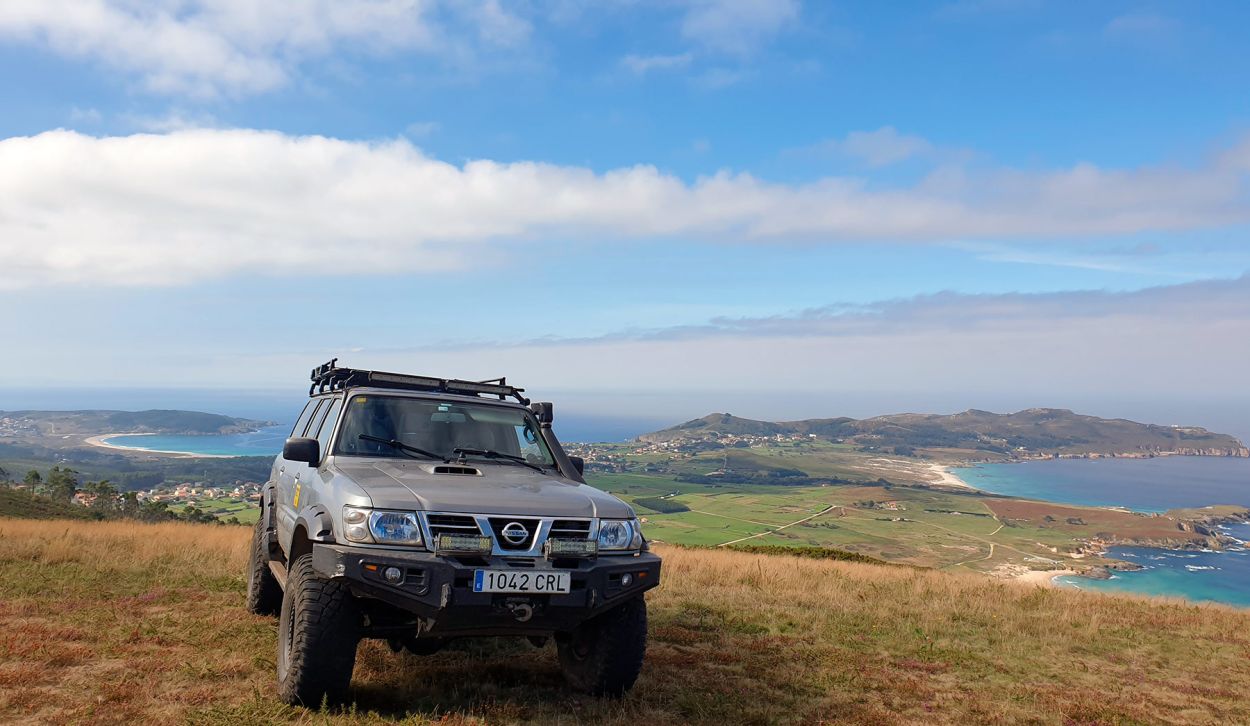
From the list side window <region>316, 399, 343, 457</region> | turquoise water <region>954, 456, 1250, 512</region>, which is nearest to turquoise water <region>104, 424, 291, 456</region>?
turquoise water <region>954, 456, 1250, 512</region>

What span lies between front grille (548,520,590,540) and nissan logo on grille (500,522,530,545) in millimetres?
172

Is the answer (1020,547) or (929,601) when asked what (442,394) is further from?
(1020,547)

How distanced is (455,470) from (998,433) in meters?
170

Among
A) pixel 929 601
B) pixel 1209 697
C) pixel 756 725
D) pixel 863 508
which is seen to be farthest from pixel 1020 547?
pixel 756 725

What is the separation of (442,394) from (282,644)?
2.39 metres

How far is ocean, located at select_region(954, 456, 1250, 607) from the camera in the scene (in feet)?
116

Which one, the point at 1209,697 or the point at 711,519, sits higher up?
the point at 1209,697

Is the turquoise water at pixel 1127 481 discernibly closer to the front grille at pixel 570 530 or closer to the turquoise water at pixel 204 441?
the front grille at pixel 570 530

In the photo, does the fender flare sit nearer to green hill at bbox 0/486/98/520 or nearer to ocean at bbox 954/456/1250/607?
ocean at bbox 954/456/1250/607

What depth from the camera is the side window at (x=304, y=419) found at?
24.8 feet

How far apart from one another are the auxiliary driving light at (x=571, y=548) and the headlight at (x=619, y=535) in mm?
108

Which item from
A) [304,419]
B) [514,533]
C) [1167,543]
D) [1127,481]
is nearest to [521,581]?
[514,533]

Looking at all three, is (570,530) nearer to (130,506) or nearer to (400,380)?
(400,380)

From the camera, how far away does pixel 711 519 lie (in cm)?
4969
